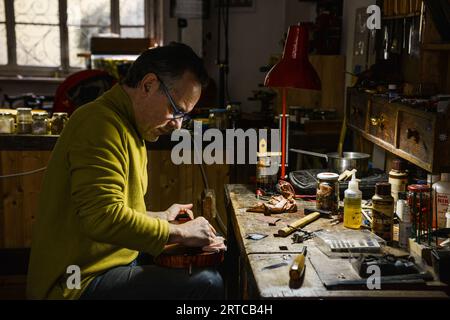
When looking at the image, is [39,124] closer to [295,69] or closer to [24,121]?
[24,121]

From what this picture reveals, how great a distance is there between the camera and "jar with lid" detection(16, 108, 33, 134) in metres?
3.51

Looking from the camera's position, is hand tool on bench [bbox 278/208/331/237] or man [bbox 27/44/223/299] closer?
man [bbox 27/44/223/299]

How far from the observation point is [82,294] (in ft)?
5.96

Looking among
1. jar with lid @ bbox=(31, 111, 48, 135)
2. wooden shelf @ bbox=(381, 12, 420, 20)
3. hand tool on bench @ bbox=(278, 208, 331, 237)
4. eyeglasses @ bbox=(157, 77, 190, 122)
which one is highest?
wooden shelf @ bbox=(381, 12, 420, 20)

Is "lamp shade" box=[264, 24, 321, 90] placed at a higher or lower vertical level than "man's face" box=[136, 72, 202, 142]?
higher

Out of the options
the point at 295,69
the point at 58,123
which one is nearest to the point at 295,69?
the point at 295,69

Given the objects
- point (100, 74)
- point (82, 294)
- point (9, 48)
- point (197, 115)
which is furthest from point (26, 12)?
point (82, 294)

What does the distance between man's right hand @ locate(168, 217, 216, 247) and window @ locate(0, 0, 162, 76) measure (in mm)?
6135

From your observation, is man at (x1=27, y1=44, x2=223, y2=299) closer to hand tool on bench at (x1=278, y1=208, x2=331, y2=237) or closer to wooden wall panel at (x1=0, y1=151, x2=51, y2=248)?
hand tool on bench at (x1=278, y1=208, x2=331, y2=237)

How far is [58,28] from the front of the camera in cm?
789

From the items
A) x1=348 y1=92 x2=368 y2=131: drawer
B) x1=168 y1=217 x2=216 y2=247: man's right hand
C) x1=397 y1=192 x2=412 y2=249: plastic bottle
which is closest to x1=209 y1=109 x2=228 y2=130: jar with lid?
x1=348 y1=92 x2=368 y2=131: drawer

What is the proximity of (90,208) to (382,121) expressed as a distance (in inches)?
64.1

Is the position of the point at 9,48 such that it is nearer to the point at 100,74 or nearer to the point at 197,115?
the point at 100,74
